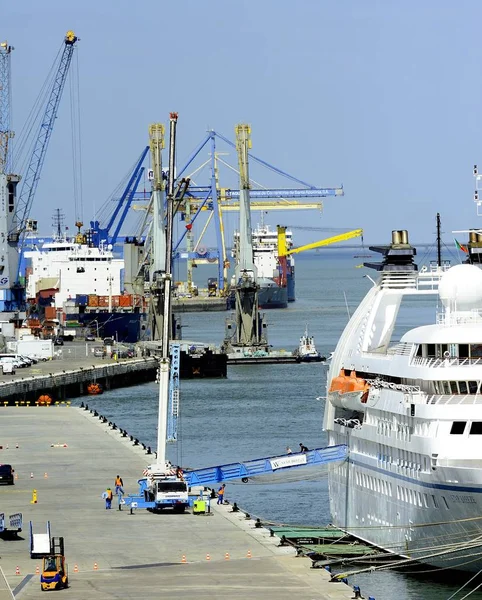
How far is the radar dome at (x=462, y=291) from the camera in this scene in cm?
4866

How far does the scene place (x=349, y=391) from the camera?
51.7 m

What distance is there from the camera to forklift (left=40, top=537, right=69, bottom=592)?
40.2 metres

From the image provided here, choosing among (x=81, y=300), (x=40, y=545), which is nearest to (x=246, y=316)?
(x=81, y=300)

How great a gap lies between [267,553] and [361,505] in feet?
23.1

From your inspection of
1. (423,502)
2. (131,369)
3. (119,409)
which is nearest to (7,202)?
(131,369)

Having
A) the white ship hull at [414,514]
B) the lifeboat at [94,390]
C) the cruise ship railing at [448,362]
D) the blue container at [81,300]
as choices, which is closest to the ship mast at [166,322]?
the white ship hull at [414,514]

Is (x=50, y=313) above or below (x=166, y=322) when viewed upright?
above

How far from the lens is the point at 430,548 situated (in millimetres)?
45188

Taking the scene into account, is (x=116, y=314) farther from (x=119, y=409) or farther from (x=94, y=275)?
(x=119, y=409)

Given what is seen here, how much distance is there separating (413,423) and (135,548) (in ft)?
28.2

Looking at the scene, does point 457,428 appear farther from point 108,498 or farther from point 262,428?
point 262,428

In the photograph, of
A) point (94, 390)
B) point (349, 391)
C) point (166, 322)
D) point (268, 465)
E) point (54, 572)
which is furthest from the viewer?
point (94, 390)

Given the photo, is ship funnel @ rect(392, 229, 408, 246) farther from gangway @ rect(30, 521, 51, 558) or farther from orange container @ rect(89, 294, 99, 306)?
orange container @ rect(89, 294, 99, 306)

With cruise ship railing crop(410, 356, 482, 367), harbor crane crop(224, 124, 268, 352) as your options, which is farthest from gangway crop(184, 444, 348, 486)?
harbor crane crop(224, 124, 268, 352)
